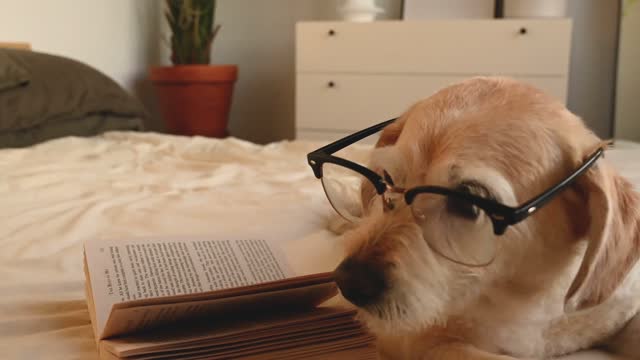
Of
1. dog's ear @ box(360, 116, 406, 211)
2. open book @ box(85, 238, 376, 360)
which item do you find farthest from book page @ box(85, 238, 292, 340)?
dog's ear @ box(360, 116, 406, 211)

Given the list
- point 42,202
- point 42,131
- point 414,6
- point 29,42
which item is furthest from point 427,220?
point 414,6

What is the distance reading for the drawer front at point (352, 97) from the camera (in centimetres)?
313

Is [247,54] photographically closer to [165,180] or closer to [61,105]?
[61,105]

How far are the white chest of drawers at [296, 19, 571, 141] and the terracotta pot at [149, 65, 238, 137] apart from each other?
43cm

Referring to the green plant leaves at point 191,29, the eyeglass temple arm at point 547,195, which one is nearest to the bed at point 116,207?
the eyeglass temple arm at point 547,195

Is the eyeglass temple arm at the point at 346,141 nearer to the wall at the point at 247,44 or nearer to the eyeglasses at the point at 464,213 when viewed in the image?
the eyeglasses at the point at 464,213

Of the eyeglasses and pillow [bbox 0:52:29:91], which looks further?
pillow [bbox 0:52:29:91]

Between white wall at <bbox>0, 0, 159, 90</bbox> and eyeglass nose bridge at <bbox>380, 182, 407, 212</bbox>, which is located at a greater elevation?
white wall at <bbox>0, 0, 159, 90</bbox>

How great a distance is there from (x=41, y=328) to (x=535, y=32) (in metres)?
2.62

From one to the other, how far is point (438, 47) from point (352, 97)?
1.52 ft

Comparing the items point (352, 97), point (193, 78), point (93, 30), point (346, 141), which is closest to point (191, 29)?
point (193, 78)

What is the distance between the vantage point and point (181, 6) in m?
3.38

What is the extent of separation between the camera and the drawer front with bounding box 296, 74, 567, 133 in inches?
123

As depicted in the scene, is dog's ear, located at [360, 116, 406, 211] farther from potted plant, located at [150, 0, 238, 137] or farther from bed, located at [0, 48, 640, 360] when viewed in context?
potted plant, located at [150, 0, 238, 137]
